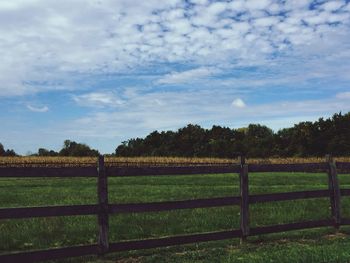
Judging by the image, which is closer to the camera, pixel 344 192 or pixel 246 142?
pixel 344 192

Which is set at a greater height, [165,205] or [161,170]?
[161,170]

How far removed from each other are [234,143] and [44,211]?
96.2 meters

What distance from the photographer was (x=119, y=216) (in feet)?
50.1

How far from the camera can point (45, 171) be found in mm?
9320

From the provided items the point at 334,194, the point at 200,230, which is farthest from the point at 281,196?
the point at 200,230

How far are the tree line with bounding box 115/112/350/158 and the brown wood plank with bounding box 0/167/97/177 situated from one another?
84.8m

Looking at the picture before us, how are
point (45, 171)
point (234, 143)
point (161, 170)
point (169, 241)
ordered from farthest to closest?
point (234, 143) → point (161, 170) → point (169, 241) → point (45, 171)

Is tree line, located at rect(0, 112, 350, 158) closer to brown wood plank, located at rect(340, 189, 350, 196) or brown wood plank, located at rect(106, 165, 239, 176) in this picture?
brown wood plank, located at rect(340, 189, 350, 196)

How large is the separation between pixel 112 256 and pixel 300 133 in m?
89.2

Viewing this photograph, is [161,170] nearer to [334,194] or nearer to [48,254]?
[48,254]

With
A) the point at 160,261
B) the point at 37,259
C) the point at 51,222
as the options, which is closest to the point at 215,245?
the point at 160,261

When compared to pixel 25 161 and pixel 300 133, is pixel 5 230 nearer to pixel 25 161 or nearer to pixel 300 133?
pixel 25 161

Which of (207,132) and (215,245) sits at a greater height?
(207,132)

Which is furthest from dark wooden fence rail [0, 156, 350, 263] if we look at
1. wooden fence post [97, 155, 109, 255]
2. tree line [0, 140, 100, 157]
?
tree line [0, 140, 100, 157]
